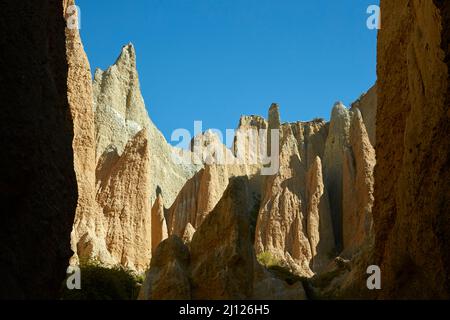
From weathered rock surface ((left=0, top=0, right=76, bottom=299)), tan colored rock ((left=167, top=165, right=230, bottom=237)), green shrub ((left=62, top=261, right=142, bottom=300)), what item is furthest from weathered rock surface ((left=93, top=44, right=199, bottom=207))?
weathered rock surface ((left=0, top=0, right=76, bottom=299))

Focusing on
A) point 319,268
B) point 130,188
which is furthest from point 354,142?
point 130,188

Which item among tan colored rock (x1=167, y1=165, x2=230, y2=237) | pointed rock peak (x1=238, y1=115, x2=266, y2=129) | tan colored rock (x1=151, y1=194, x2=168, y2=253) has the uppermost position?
pointed rock peak (x1=238, y1=115, x2=266, y2=129)

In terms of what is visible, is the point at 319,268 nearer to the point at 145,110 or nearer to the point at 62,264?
the point at 145,110

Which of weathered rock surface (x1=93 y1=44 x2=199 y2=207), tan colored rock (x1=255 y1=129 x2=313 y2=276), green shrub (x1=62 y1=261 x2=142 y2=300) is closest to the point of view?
green shrub (x1=62 y1=261 x2=142 y2=300)

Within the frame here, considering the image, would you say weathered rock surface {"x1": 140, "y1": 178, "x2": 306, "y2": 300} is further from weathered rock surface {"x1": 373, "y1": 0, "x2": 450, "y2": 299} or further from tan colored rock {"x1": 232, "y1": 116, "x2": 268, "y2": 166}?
tan colored rock {"x1": 232, "y1": 116, "x2": 268, "y2": 166}

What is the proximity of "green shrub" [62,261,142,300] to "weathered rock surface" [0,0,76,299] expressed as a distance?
20.1ft

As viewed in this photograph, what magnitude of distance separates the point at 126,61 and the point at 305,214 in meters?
18.5

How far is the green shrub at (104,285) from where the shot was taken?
17.6 m

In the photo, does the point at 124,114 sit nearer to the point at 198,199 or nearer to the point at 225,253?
the point at 198,199

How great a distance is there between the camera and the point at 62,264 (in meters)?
11.2

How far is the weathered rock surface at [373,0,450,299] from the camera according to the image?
33.5 ft

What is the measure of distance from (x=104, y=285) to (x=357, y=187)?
23.0 m

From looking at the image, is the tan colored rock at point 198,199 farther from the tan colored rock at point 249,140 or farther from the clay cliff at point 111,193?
the clay cliff at point 111,193

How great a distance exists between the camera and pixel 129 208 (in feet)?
A: 91.8
